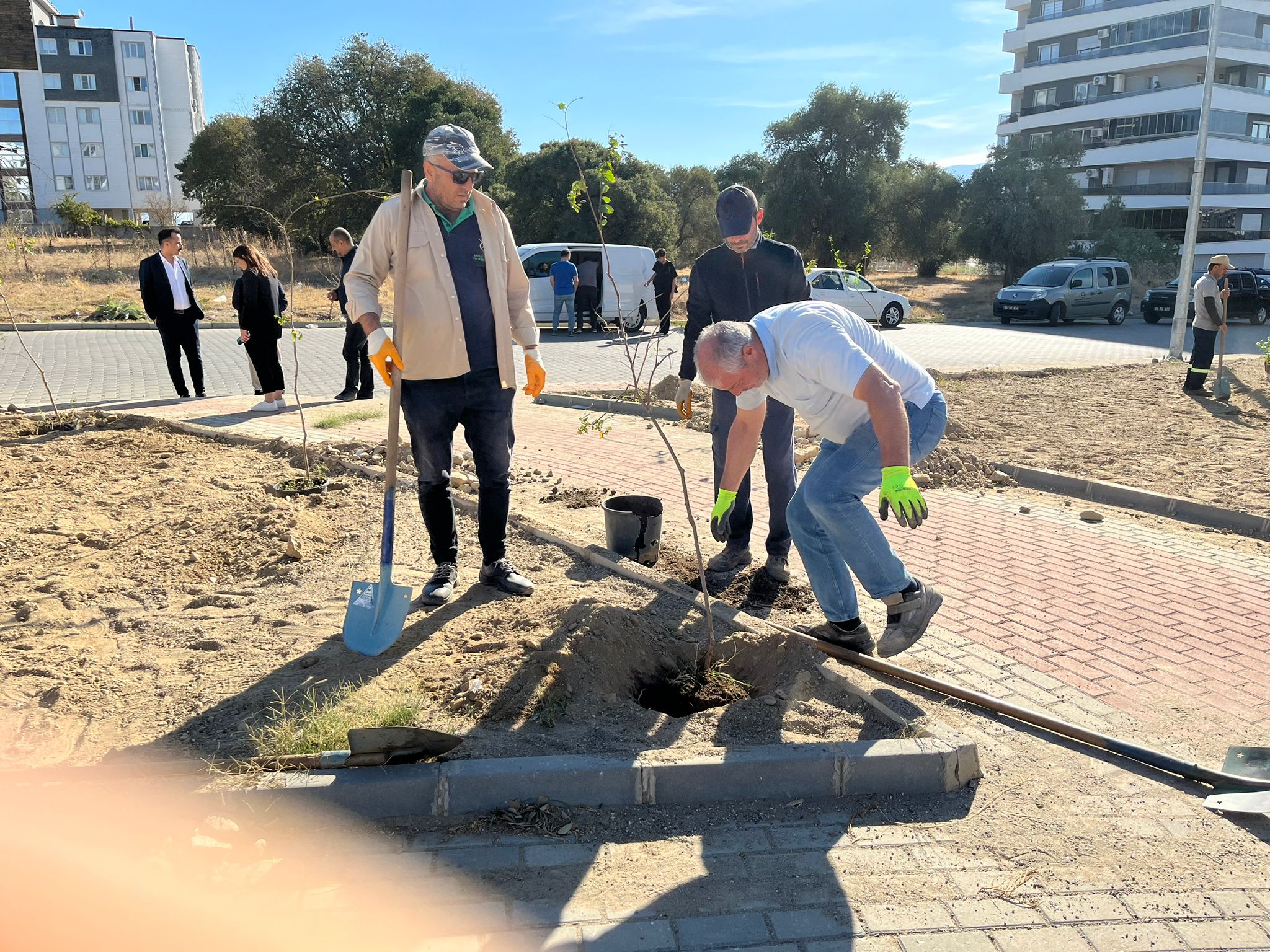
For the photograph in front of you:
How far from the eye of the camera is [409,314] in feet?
13.3

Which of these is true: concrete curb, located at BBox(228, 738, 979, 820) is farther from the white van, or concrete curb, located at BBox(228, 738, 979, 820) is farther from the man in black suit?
the white van

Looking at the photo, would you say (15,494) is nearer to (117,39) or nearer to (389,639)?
(389,639)

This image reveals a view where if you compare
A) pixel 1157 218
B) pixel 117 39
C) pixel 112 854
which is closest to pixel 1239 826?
pixel 112 854

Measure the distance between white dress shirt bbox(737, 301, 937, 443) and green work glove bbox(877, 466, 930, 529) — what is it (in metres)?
0.32

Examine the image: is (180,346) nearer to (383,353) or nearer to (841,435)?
(383,353)

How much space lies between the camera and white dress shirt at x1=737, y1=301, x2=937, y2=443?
330 cm

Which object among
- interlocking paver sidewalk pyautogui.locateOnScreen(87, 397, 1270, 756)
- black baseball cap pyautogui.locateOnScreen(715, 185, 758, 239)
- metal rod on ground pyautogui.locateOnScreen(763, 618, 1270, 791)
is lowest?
interlocking paver sidewalk pyautogui.locateOnScreen(87, 397, 1270, 756)

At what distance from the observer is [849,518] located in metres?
3.60

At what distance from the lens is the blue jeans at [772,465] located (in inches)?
186

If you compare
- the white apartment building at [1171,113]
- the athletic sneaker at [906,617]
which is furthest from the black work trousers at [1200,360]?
the white apartment building at [1171,113]

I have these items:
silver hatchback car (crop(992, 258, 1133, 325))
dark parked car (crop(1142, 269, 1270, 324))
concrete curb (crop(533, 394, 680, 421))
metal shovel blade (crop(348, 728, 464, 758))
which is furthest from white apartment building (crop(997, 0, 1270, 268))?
metal shovel blade (crop(348, 728, 464, 758))

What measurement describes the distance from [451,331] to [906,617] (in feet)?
7.57

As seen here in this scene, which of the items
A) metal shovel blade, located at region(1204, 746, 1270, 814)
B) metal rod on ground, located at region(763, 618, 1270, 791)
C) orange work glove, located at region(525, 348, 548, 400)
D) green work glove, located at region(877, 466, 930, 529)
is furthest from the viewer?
orange work glove, located at region(525, 348, 548, 400)

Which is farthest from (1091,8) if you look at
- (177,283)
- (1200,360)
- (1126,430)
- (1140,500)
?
(177,283)
